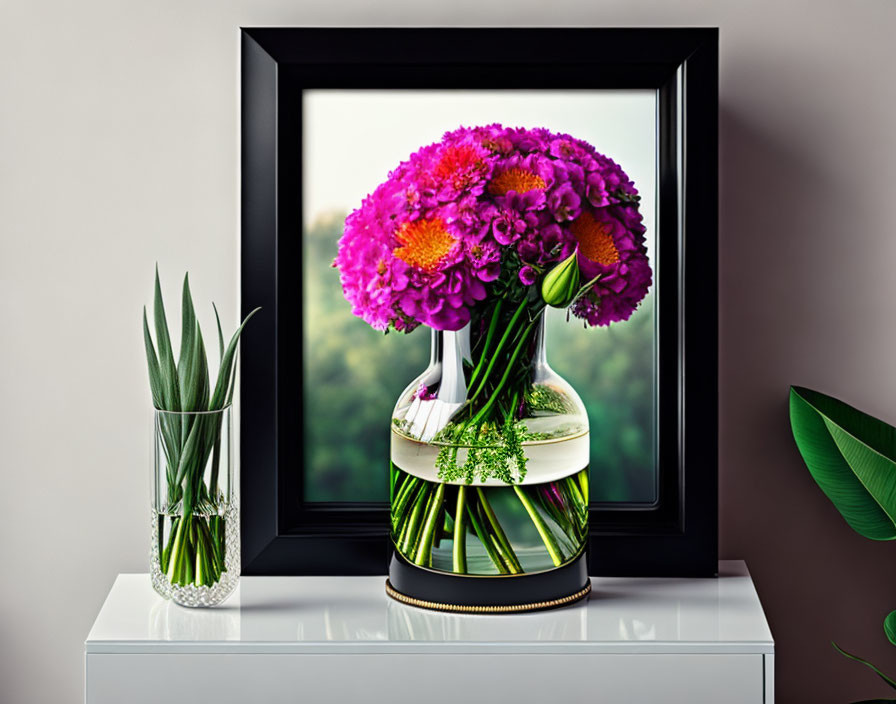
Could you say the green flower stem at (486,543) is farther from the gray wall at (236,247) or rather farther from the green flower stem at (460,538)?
the gray wall at (236,247)

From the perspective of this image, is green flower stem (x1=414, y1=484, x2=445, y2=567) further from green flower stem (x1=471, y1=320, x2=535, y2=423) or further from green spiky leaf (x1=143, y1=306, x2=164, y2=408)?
green spiky leaf (x1=143, y1=306, x2=164, y2=408)

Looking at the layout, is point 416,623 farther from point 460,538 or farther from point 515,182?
point 515,182

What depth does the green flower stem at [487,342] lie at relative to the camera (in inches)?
37.6

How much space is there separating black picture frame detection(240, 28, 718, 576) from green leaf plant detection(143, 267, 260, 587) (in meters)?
0.11

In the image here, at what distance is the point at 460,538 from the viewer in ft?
3.21

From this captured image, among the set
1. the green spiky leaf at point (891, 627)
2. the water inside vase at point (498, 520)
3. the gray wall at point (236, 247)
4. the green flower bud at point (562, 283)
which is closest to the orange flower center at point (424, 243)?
the green flower bud at point (562, 283)

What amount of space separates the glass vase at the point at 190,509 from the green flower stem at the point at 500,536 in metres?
0.28

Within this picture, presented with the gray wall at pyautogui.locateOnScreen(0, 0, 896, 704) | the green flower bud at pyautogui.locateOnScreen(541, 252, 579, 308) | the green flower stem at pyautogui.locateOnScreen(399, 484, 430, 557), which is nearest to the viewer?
the green flower bud at pyautogui.locateOnScreen(541, 252, 579, 308)

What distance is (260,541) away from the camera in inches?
43.9

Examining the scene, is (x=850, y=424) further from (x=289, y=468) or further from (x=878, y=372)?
(x=289, y=468)

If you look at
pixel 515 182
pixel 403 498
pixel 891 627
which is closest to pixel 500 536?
pixel 403 498

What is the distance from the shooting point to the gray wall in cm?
113

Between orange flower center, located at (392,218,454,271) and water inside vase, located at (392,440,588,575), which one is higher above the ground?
orange flower center, located at (392,218,454,271)

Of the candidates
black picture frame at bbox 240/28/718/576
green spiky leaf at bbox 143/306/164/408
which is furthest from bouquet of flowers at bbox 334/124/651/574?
green spiky leaf at bbox 143/306/164/408
